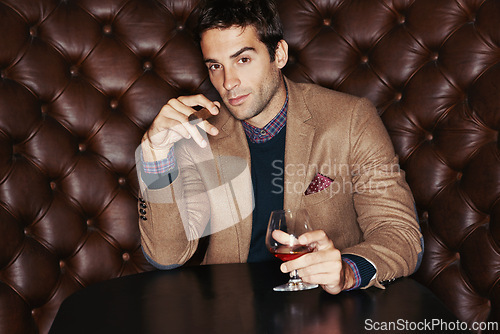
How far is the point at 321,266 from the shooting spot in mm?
1250

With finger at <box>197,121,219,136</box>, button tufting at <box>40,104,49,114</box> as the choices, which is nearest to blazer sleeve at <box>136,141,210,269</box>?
finger at <box>197,121,219,136</box>

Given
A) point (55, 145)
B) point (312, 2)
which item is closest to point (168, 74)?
point (55, 145)

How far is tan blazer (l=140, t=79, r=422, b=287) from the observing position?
1.81 metres

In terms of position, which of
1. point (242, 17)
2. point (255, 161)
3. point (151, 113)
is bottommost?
point (255, 161)

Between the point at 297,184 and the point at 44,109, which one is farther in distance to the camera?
the point at 44,109

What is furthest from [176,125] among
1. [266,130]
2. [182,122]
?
[266,130]

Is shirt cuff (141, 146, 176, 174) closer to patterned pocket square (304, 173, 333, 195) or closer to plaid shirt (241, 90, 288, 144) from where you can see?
plaid shirt (241, 90, 288, 144)

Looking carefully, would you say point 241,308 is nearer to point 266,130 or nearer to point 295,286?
point 295,286

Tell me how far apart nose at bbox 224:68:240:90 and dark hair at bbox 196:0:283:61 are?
17cm

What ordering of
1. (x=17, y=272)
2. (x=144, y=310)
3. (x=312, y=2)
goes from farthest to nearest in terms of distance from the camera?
(x=312, y=2), (x=17, y=272), (x=144, y=310)

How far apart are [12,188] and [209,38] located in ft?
3.31

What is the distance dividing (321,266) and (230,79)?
2.94ft

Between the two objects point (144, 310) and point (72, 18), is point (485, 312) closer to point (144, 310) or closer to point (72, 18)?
point (144, 310)

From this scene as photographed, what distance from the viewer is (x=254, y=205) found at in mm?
1933
